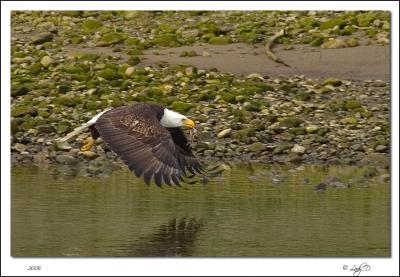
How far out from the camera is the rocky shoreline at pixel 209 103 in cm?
1412

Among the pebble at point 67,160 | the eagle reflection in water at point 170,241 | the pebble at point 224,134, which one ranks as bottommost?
the eagle reflection in water at point 170,241

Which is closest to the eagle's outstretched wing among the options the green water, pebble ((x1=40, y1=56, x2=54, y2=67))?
the green water

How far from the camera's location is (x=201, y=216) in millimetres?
11641

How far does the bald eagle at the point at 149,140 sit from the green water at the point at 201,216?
1.79ft

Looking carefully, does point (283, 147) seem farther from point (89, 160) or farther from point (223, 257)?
point (223, 257)

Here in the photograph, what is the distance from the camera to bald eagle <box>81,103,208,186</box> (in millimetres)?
10461

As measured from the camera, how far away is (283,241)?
1094 cm

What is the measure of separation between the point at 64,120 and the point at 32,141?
597 mm

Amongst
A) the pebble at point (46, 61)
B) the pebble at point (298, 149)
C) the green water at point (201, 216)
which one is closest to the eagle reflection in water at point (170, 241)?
the green water at point (201, 216)

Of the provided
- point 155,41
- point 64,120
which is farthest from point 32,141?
point 155,41

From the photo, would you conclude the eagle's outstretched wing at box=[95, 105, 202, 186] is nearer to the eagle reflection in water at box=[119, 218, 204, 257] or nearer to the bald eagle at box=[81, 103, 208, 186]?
the bald eagle at box=[81, 103, 208, 186]

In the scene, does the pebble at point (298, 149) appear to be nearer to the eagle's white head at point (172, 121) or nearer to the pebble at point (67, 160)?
the pebble at point (67, 160)

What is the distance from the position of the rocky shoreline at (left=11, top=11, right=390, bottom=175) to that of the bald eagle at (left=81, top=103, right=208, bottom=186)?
2.46 metres

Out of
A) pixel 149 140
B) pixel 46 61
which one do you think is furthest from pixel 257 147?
pixel 149 140
